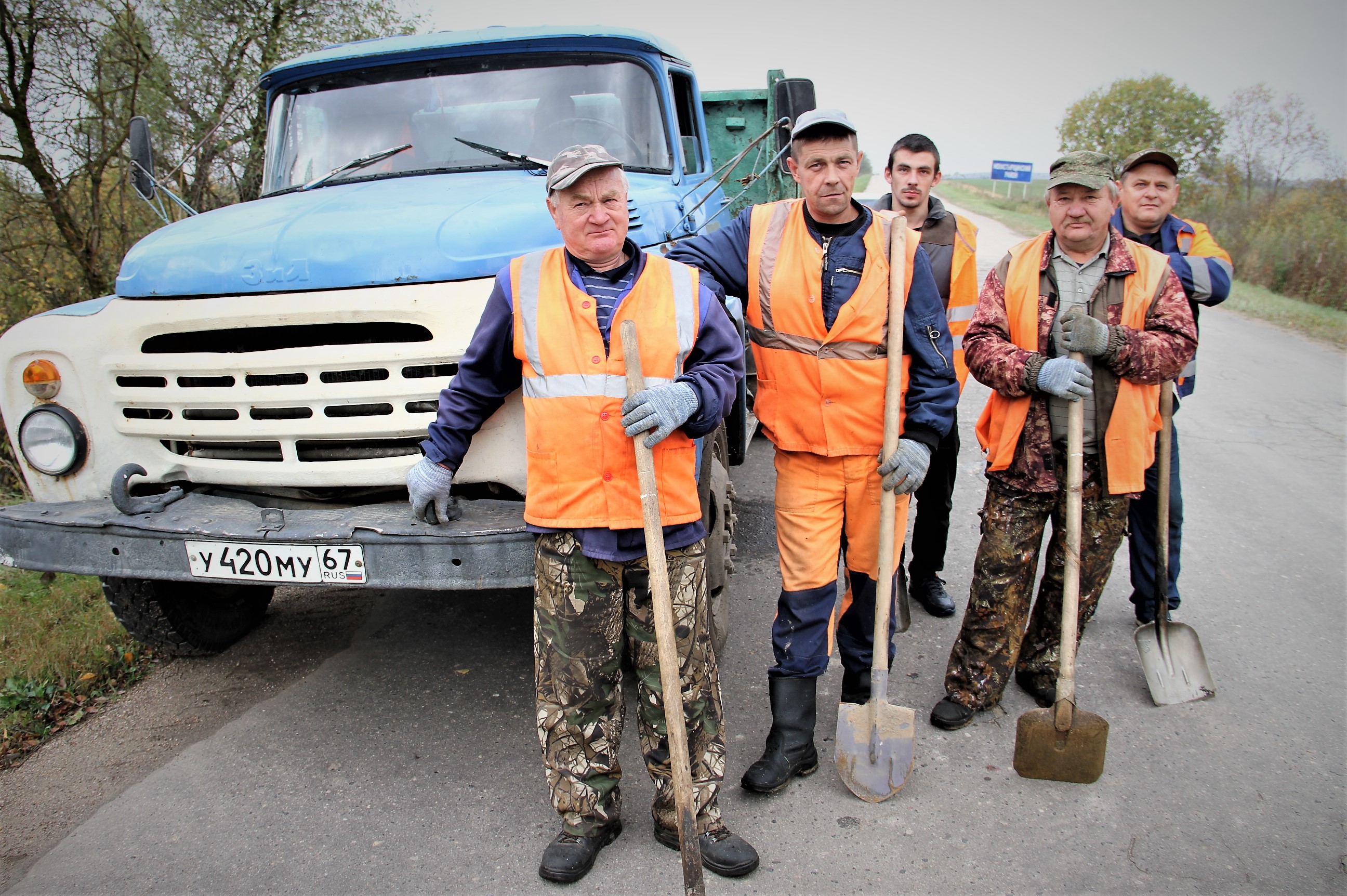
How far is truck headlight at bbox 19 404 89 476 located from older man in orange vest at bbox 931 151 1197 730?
311cm

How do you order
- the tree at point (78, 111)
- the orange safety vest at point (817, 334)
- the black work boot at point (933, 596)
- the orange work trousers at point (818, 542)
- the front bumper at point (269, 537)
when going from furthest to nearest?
the tree at point (78, 111)
the black work boot at point (933, 596)
the orange work trousers at point (818, 542)
the orange safety vest at point (817, 334)
the front bumper at point (269, 537)

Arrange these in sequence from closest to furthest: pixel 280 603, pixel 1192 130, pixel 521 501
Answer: pixel 521 501 → pixel 280 603 → pixel 1192 130

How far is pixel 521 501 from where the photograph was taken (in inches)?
111

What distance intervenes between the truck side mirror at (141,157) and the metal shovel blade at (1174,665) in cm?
483

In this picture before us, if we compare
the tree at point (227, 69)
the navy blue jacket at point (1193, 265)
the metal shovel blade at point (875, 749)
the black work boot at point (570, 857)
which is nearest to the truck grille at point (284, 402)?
the black work boot at point (570, 857)

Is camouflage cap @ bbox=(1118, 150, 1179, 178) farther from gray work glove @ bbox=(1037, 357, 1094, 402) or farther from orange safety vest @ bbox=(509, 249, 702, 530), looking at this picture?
orange safety vest @ bbox=(509, 249, 702, 530)

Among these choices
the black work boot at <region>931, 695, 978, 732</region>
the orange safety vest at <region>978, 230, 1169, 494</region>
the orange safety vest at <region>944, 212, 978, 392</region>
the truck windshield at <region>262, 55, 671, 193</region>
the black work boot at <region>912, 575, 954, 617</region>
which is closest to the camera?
the orange safety vest at <region>978, 230, 1169, 494</region>

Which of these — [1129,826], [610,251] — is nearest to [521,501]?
[610,251]

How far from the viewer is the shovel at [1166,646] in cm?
335

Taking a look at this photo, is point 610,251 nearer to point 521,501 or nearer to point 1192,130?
point 521,501

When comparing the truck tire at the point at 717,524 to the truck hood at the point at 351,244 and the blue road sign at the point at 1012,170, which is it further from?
the blue road sign at the point at 1012,170

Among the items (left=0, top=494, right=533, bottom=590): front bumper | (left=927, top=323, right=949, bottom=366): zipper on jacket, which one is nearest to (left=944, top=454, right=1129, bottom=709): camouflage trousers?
(left=927, top=323, right=949, bottom=366): zipper on jacket

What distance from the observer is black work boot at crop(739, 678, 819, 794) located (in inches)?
114

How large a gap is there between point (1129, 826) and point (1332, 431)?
6.14 metres
